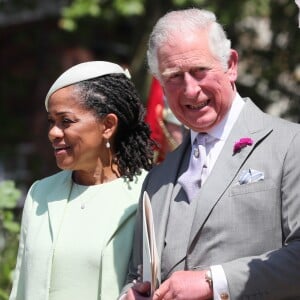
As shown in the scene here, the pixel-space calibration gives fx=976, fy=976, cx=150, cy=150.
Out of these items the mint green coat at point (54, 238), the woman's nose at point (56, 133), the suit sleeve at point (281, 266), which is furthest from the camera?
the woman's nose at point (56, 133)

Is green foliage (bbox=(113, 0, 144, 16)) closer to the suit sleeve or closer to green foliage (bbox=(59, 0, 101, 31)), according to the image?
green foliage (bbox=(59, 0, 101, 31))

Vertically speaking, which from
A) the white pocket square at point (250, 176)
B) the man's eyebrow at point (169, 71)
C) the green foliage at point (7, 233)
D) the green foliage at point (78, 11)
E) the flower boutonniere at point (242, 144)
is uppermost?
the green foliage at point (78, 11)

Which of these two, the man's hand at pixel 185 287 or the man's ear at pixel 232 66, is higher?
the man's ear at pixel 232 66

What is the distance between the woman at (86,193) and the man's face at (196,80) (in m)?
0.51

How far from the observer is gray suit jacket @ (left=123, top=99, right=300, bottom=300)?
3.38m

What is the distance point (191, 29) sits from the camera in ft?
12.2

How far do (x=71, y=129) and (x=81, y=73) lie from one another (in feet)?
0.83

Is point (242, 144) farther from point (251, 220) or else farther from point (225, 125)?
point (251, 220)

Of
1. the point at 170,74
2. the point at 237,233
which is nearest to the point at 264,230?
the point at 237,233

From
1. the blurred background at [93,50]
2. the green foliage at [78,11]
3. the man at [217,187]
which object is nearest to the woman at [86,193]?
the man at [217,187]

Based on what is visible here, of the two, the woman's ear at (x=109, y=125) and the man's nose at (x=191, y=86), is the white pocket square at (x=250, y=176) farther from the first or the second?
the woman's ear at (x=109, y=125)

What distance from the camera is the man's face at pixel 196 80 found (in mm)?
3666

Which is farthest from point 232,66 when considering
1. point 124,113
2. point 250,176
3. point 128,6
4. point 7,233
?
point 128,6

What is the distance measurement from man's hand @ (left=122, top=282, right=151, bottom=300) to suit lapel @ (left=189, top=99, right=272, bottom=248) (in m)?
0.25
